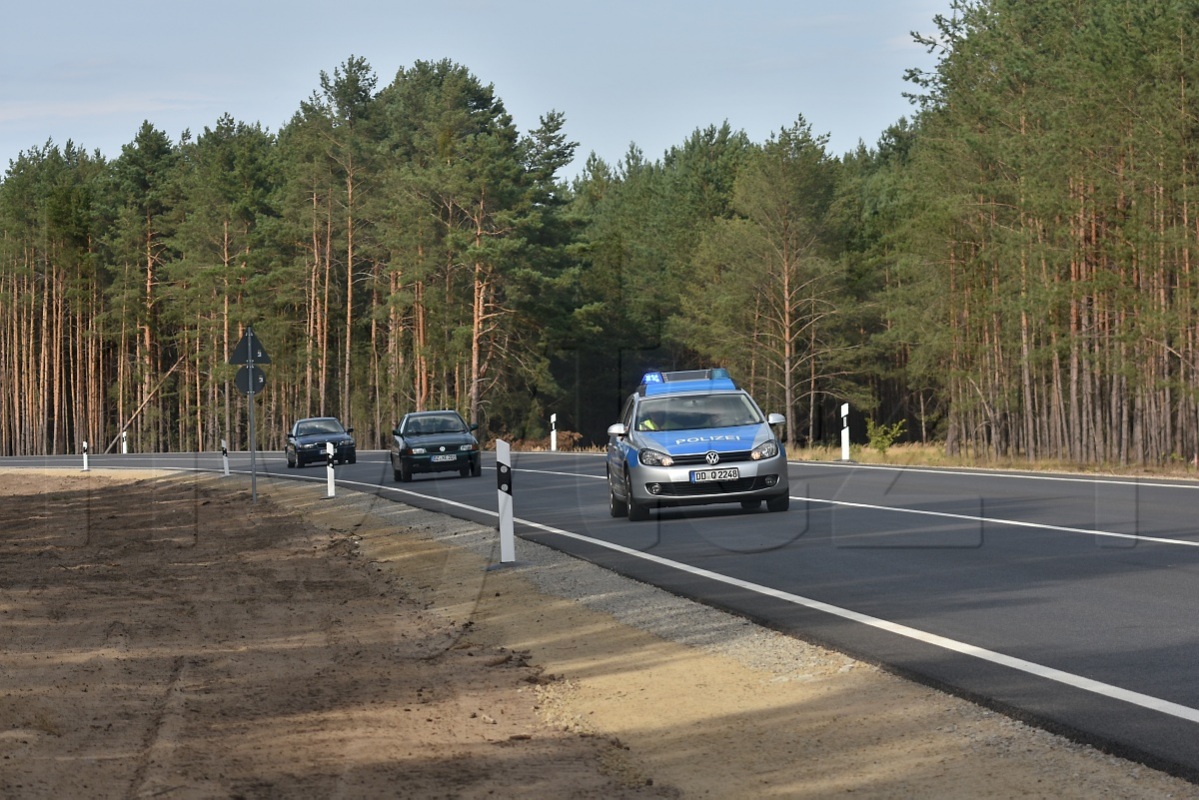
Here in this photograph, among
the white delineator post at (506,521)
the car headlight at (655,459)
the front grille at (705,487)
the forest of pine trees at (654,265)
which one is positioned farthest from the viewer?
the forest of pine trees at (654,265)

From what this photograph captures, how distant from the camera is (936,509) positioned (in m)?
20.5

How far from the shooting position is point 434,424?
122 feet

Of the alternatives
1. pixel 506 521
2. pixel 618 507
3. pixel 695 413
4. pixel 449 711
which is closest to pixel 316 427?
pixel 618 507

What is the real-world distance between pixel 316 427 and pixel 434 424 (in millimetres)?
12402

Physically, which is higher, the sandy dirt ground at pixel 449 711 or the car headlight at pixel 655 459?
the car headlight at pixel 655 459

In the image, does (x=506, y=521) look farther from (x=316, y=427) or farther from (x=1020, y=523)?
(x=316, y=427)

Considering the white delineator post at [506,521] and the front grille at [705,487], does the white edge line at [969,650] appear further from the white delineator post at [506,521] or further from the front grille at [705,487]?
the front grille at [705,487]

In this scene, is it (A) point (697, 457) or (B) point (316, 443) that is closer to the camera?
(A) point (697, 457)

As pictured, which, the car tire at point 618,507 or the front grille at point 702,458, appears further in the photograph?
the car tire at point 618,507

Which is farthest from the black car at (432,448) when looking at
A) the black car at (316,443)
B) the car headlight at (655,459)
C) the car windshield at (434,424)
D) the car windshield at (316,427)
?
the car headlight at (655,459)

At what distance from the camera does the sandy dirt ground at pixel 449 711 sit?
630cm

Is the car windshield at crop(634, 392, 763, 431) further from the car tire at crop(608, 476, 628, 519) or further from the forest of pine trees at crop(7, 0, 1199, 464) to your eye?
the forest of pine trees at crop(7, 0, 1199, 464)

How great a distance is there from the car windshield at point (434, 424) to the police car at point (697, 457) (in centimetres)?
1567

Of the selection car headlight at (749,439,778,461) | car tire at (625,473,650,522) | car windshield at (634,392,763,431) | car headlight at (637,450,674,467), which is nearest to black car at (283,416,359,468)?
car windshield at (634,392,763,431)
